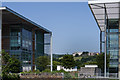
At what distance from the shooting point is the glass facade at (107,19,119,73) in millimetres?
9961

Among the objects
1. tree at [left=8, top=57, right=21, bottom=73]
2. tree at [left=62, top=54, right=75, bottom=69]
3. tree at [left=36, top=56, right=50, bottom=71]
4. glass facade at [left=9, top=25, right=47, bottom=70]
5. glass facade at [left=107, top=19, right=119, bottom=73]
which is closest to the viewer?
glass facade at [left=107, top=19, right=119, bottom=73]

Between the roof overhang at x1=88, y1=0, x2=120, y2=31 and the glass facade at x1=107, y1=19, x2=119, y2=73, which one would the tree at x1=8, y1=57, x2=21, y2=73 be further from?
the glass facade at x1=107, y1=19, x2=119, y2=73

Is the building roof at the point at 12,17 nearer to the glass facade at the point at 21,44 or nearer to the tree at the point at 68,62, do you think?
the glass facade at the point at 21,44

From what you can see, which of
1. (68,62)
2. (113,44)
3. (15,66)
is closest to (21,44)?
(15,66)

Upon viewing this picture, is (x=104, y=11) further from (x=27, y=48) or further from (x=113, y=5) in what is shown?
(x=27, y=48)

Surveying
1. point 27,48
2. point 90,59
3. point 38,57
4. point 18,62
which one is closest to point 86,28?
point 18,62

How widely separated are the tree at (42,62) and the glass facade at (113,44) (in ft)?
30.6

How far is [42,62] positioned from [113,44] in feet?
31.7

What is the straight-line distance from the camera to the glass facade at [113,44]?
9.96 m

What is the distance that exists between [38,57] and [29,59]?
5.58 ft

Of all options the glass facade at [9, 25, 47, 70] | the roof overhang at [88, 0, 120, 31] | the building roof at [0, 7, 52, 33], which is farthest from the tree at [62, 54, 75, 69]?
the roof overhang at [88, 0, 120, 31]

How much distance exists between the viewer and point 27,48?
17.2m

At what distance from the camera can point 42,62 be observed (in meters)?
19.0

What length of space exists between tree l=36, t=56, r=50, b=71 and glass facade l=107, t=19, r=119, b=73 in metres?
9.33
